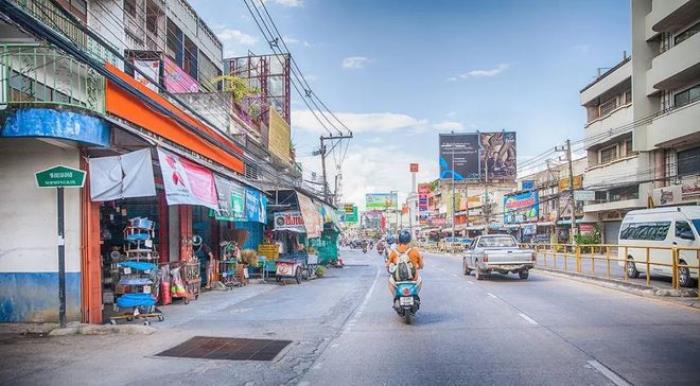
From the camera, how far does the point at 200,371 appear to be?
711 centimetres

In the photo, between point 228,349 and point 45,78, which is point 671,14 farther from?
point 228,349

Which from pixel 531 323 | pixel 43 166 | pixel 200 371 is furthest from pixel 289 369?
pixel 43 166

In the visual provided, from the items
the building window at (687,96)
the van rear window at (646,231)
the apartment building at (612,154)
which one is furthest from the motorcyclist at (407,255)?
the apartment building at (612,154)

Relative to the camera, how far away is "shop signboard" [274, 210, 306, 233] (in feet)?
77.5

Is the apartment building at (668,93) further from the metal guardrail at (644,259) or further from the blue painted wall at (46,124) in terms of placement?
the blue painted wall at (46,124)

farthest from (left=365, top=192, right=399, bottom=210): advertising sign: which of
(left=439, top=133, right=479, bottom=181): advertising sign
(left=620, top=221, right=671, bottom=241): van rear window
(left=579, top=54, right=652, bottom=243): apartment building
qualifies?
(left=620, top=221, right=671, bottom=241): van rear window

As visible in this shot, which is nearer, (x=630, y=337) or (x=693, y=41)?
(x=630, y=337)

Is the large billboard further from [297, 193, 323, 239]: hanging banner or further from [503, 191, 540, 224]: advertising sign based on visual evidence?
[297, 193, 323, 239]: hanging banner

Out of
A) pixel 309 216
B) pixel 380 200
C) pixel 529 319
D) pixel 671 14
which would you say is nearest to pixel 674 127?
pixel 671 14

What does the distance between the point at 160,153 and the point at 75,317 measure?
3.67 meters

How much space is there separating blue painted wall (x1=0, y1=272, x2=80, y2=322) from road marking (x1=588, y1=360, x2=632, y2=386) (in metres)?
9.06

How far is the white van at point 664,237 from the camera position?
54.5 ft

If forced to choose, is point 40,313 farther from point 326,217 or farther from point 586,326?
point 326,217

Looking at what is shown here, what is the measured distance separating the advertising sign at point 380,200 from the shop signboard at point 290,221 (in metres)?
69.2
